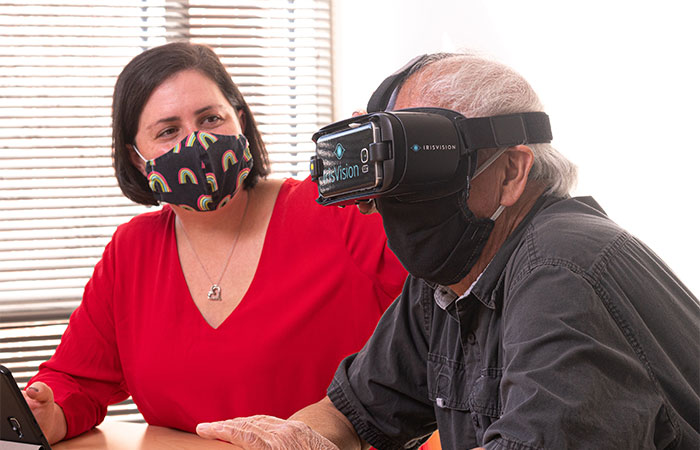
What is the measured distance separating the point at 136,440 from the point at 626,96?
1314 millimetres

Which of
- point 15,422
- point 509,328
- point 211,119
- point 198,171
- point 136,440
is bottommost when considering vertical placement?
point 136,440

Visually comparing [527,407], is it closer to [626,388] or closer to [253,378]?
[626,388]

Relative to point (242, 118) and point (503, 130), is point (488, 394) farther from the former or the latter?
point (242, 118)

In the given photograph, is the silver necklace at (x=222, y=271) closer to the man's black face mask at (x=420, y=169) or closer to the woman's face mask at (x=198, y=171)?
the woman's face mask at (x=198, y=171)

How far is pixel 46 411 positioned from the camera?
149 centimetres

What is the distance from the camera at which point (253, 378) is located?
1.66 meters

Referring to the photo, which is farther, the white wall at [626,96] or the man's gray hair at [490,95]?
the white wall at [626,96]

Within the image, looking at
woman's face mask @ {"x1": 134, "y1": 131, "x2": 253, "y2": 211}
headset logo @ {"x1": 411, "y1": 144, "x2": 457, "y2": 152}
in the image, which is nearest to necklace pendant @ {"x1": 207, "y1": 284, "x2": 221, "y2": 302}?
woman's face mask @ {"x1": 134, "y1": 131, "x2": 253, "y2": 211}

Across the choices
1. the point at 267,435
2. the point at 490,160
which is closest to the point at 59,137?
the point at 267,435

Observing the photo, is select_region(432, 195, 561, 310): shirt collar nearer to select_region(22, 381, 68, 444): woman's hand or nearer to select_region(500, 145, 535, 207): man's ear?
select_region(500, 145, 535, 207): man's ear

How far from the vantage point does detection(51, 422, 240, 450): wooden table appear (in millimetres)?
1441

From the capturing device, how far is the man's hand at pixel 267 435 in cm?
113

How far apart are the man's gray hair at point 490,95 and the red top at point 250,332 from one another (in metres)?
0.70

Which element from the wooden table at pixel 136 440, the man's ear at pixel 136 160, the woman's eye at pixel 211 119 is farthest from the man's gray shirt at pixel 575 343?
the man's ear at pixel 136 160
